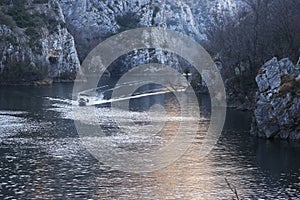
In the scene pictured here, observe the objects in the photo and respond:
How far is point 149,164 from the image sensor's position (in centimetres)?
4644

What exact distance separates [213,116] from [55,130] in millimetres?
25950

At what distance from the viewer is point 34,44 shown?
155 meters

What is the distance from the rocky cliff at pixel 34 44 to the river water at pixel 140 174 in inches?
3263

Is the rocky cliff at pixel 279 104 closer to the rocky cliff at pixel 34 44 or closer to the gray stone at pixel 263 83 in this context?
the gray stone at pixel 263 83

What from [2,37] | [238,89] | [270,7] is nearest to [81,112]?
[238,89]

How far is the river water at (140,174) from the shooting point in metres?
37.3

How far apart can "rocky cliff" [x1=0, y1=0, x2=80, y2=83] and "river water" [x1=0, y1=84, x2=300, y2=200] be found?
272ft

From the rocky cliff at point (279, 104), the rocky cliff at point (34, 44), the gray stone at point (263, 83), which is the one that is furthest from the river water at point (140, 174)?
the rocky cliff at point (34, 44)

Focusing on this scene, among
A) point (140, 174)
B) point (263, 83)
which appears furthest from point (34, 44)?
Answer: point (140, 174)

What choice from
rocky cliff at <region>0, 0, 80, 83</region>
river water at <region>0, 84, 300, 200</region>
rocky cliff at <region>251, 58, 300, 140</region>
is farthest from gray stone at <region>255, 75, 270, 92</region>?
rocky cliff at <region>0, 0, 80, 83</region>

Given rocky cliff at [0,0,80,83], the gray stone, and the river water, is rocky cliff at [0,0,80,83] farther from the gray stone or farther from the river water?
the gray stone

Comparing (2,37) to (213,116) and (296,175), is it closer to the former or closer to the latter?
(213,116)

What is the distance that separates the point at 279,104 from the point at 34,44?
109m

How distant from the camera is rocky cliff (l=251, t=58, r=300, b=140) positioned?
2287 inches
